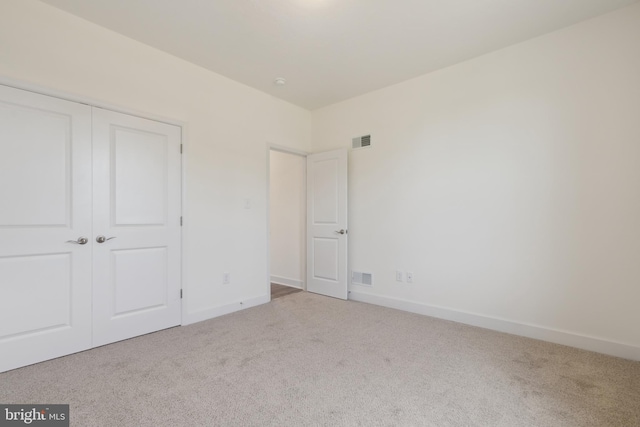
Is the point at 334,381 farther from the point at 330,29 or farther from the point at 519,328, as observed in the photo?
the point at 330,29

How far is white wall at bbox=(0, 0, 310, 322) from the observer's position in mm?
2312

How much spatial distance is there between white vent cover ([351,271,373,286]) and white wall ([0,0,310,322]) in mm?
1209

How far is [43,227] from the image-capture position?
2322 mm

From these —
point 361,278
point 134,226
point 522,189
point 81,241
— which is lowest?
point 361,278

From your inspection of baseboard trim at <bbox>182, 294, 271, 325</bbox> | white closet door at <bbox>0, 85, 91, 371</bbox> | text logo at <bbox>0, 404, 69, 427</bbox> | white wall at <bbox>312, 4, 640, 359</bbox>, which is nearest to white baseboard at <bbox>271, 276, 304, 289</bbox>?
baseboard trim at <bbox>182, 294, 271, 325</bbox>

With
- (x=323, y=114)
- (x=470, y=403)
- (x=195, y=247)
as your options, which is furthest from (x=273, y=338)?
(x=323, y=114)

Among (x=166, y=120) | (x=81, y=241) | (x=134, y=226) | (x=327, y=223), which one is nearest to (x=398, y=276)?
(x=327, y=223)

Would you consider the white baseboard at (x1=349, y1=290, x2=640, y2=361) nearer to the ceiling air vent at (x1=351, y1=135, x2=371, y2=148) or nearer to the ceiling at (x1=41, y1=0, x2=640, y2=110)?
the ceiling air vent at (x1=351, y1=135, x2=371, y2=148)

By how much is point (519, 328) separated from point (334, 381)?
2.00m

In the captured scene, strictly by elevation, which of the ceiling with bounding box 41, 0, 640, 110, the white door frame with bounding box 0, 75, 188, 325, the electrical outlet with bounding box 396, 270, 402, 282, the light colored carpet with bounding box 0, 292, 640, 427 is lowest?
the light colored carpet with bounding box 0, 292, 640, 427

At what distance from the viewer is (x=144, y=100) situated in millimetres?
2875

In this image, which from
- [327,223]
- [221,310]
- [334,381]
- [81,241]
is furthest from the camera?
[327,223]

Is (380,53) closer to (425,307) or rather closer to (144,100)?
(144,100)

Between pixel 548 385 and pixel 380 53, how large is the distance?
3.11 metres
